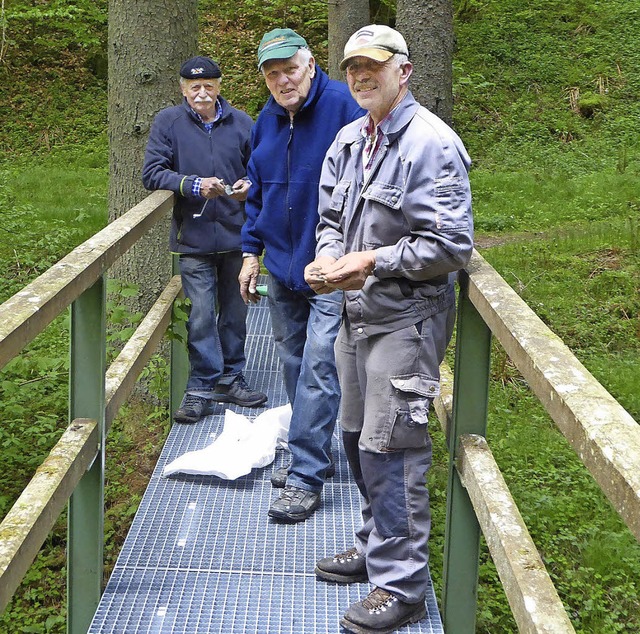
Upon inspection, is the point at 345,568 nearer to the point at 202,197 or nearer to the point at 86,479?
the point at 86,479

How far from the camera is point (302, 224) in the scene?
3.99m

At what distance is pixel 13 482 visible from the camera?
5.54 meters

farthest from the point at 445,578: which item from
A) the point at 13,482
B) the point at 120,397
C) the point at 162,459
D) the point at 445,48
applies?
the point at 445,48

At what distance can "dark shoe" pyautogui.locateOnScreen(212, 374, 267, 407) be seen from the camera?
5273 mm

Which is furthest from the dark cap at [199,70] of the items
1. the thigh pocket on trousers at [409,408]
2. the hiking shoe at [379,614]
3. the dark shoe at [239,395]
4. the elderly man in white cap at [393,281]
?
the hiking shoe at [379,614]

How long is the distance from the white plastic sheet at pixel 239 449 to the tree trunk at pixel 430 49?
12.2 feet

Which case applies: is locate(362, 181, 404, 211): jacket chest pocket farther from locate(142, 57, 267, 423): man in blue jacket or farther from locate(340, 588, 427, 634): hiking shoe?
locate(142, 57, 267, 423): man in blue jacket

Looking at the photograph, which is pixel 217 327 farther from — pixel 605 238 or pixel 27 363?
pixel 605 238

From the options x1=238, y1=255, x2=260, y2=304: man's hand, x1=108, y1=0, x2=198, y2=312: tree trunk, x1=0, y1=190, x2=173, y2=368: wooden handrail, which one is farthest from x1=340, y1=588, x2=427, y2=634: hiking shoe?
x1=108, y1=0, x2=198, y2=312: tree trunk

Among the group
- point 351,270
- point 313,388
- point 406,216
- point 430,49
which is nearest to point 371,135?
point 406,216

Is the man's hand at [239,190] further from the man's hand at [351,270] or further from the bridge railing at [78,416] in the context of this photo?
the man's hand at [351,270]

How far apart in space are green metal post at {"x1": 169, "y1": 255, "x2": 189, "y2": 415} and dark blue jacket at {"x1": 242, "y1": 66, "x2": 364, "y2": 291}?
3.85 feet

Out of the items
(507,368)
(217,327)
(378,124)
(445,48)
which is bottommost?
(507,368)

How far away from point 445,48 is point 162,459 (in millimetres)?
4673
